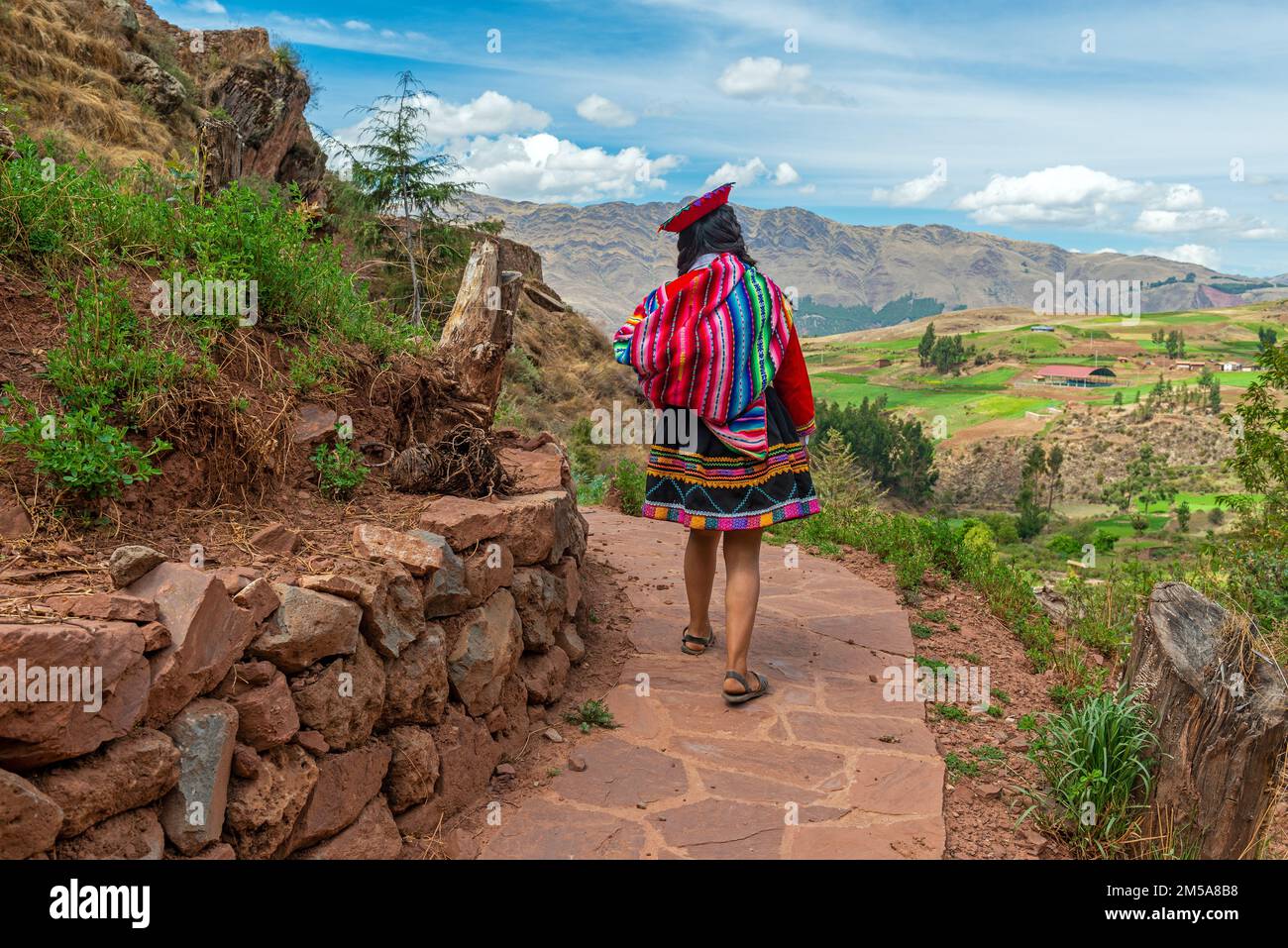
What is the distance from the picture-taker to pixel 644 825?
131 inches

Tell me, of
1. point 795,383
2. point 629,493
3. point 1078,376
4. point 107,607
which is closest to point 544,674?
point 795,383

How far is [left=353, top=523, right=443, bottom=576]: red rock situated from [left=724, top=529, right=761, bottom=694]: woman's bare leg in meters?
1.49

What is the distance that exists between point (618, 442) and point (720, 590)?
621 inches

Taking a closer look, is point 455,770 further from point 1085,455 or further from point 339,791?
point 1085,455

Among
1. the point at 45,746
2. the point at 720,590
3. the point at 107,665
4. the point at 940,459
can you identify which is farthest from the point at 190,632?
the point at 940,459

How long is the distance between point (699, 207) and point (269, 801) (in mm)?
3051

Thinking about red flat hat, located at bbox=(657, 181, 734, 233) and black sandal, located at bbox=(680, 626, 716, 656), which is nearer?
red flat hat, located at bbox=(657, 181, 734, 233)

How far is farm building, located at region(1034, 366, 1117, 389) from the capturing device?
10881 cm

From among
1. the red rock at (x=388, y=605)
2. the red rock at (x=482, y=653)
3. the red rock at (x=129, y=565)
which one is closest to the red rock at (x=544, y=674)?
the red rock at (x=482, y=653)

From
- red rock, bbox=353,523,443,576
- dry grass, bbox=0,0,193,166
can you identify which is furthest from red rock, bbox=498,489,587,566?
dry grass, bbox=0,0,193,166

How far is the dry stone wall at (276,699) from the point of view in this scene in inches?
83.5

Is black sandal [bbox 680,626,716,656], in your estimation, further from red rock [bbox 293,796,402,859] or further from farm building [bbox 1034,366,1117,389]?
farm building [bbox 1034,366,1117,389]

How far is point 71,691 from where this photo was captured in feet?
6.93

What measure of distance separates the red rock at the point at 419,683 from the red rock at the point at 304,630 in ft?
0.95
